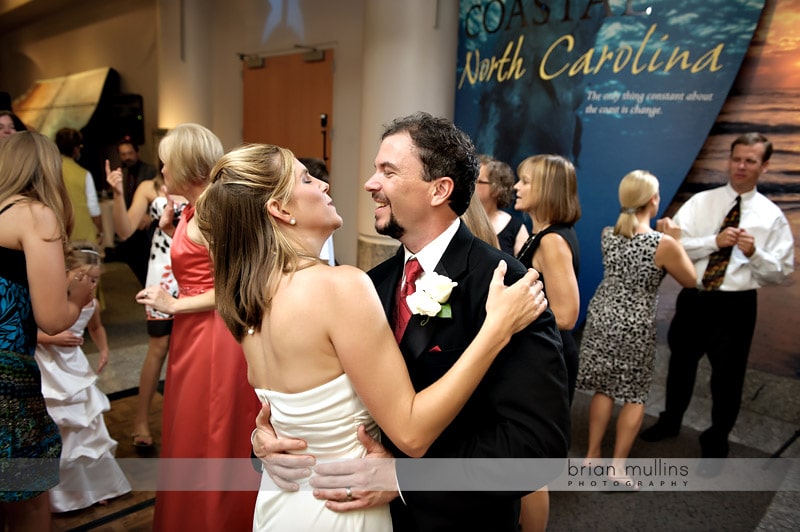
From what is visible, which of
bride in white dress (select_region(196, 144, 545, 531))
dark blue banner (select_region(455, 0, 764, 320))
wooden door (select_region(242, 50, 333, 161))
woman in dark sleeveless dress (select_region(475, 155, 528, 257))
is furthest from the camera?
wooden door (select_region(242, 50, 333, 161))

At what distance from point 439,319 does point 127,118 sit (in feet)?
30.9

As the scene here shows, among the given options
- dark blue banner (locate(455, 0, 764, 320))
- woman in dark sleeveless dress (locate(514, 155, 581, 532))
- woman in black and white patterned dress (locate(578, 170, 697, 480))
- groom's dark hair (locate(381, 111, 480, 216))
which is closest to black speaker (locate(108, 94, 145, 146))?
dark blue banner (locate(455, 0, 764, 320))

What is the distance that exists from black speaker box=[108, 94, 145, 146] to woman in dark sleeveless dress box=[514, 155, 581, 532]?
8.14 meters

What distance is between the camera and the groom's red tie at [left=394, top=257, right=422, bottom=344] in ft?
4.44

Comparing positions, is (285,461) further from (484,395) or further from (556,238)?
(556,238)

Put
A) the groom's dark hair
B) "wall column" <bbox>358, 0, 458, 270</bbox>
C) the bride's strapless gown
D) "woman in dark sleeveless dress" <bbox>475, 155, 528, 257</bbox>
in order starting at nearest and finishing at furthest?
the bride's strapless gown, the groom's dark hair, "woman in dark sleeveless dress" <bbox>475, 155, 528, 257</bbox>, "wall column" <bbox>358, 0, 458, 270</bbox>

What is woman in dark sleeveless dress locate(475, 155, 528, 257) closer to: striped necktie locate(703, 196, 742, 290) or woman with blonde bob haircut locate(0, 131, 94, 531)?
striped necktie locate(703, 196, 742, 290)

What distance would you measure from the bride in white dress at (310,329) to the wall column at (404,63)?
3602 millimetres

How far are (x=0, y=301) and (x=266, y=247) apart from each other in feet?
3.44

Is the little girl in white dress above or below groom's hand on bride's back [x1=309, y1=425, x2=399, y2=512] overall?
below

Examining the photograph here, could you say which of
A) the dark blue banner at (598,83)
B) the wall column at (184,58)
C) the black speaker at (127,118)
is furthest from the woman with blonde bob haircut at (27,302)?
the black speaker at (127,118)

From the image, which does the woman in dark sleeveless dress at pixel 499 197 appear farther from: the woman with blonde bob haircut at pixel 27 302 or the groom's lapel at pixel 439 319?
the woman with blonde bob haircut at pixel 27 302

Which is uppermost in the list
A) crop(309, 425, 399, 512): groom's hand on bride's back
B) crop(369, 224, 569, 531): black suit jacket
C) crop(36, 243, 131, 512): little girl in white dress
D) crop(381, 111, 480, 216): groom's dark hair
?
crop(381, 111, 480, 216): groom's dark hair

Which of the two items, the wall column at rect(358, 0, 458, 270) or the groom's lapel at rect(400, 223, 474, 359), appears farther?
the wall column at rect(358, 0, 458, 270)
